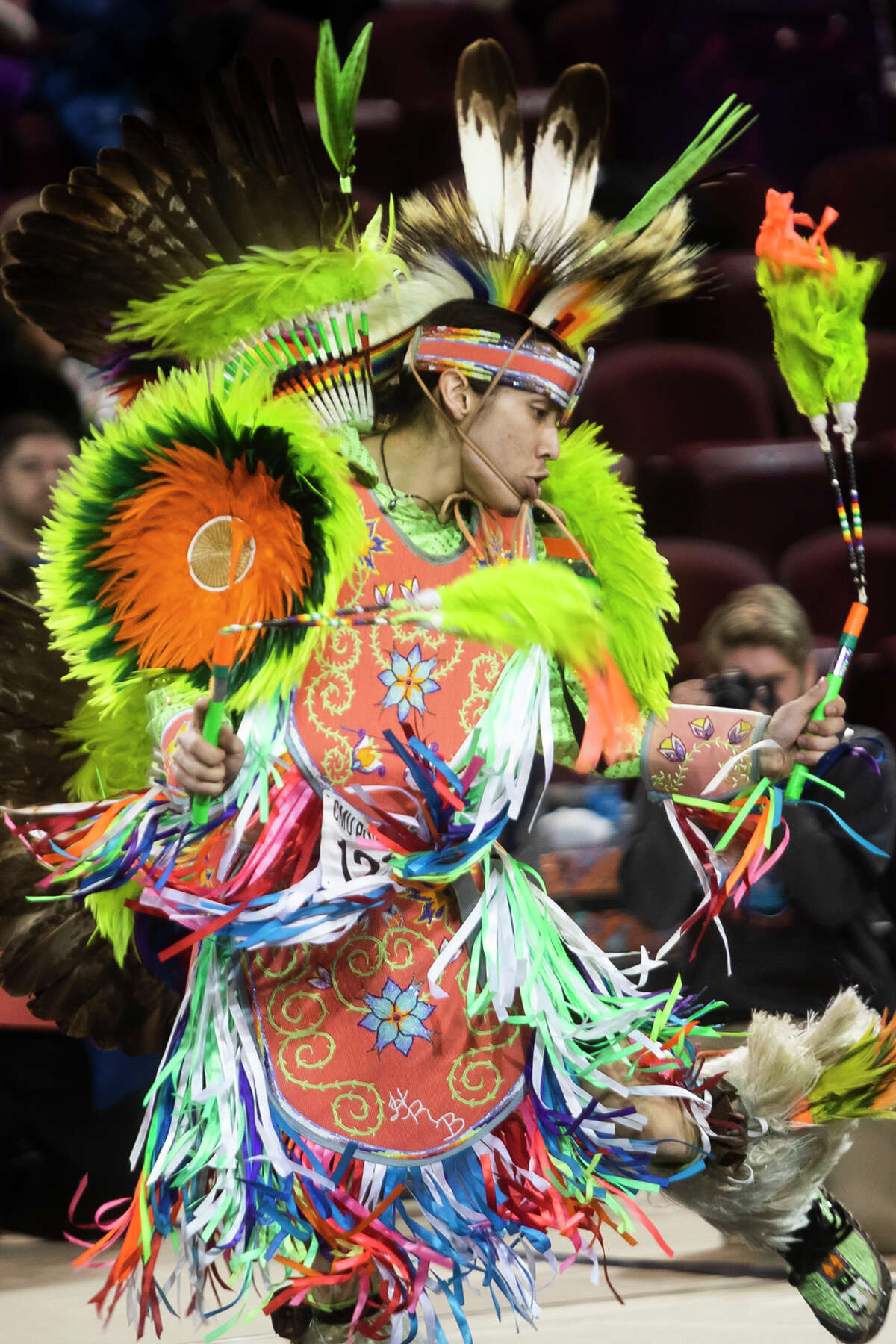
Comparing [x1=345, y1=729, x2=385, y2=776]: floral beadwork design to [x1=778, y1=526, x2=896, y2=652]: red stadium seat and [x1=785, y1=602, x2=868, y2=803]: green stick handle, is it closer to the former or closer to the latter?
[x1=785, y1=602, x2=868, y2=803]: green stick handle

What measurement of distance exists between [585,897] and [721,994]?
0.99ft

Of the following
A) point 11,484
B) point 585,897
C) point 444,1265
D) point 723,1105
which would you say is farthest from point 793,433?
point 444,1265

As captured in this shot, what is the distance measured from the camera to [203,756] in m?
1.76

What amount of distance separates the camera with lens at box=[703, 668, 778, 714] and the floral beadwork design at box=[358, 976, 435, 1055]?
3.70 feet

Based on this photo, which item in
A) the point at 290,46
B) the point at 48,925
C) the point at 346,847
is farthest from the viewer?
the point at 290,46

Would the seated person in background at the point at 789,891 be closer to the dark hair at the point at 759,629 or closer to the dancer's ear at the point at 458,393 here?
the dark hair at the point at 759,629

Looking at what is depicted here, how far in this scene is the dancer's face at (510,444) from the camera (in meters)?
1.99

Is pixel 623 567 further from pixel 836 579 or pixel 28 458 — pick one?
pixel 836 579

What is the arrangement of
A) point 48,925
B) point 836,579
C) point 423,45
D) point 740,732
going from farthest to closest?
point 423,45 → point 836,579 → point 48,925 → point 740,732

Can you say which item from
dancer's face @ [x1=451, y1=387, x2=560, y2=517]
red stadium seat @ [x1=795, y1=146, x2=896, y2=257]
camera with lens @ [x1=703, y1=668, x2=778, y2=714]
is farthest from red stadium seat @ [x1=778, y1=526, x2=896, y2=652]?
dancer's face @ [x1=451, y1=387, x2=560, y2=517]

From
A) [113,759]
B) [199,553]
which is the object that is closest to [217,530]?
[199,553]

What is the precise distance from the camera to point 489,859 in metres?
1.89

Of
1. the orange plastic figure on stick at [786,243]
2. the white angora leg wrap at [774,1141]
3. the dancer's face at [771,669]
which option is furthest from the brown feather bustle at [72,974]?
the orange plastic figure on stick at [786,243]

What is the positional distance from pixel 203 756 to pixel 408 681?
1.00 feet
